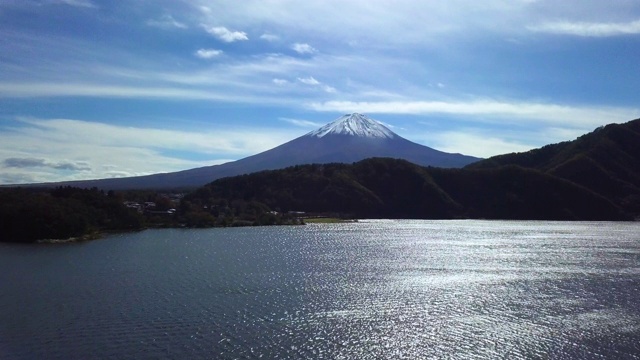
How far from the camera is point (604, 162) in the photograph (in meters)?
83.1

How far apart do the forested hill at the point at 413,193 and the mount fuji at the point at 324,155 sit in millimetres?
45452

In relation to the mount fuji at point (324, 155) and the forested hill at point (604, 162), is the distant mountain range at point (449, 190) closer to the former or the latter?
the forested hill at point (604, 162)

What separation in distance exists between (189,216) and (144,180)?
87527mm

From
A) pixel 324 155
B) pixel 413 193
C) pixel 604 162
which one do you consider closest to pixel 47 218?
pixel 413 193

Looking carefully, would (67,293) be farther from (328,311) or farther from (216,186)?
(216,186)

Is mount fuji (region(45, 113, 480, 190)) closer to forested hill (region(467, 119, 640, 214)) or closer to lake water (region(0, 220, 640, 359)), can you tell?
forested hill (region(467, 119, 640, 214))

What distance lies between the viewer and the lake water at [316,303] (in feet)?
45.0

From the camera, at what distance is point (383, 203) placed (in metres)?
73.9

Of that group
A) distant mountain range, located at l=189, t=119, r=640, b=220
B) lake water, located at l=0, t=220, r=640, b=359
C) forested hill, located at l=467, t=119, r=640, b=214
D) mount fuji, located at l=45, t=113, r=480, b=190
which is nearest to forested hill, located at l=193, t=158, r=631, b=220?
distant mountain range, located at l=189, t=119, r=640, b=220

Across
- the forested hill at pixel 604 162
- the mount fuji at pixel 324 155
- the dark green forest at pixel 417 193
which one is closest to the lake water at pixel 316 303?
the dark green forest at pixel 417 193

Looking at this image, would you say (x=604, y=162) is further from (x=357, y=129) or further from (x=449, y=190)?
(x=357, y=129)

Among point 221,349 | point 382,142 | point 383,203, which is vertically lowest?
point 221,349

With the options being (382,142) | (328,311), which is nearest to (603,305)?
(328,311)

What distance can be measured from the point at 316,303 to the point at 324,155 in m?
113
